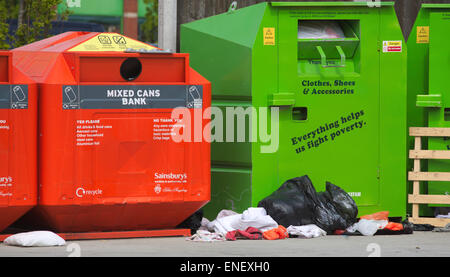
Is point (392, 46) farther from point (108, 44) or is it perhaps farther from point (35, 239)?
point (35, 239)

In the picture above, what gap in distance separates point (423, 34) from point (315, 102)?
1339mm

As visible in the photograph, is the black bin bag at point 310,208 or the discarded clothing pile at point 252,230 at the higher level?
the black bin bag at point 310,208

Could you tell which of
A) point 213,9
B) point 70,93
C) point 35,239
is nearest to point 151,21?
point 213,9

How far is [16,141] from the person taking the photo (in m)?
5.89

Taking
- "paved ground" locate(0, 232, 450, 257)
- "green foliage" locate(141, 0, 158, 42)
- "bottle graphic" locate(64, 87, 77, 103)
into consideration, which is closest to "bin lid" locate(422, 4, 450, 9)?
"paved ground" locate(0, 232, 450, 257)

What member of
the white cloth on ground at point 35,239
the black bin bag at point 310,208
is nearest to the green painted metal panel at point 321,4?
the black bin bag at point 310,208

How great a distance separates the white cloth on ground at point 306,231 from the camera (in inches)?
254

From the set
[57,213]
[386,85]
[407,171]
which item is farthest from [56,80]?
[407,171]

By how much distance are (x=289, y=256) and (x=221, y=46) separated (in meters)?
2.38

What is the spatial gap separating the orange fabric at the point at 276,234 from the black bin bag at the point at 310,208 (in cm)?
13

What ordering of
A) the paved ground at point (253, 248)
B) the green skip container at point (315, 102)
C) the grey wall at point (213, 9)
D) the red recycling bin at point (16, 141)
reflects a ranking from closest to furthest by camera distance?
1. the paved ground at point (253, 248)
2. the red recycling bin at point (16, 141)
3. the green skip container at point (315, 102)
4. the grey wall at point (213, 9)

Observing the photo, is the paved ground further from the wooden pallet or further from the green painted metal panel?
the green painted metal panel

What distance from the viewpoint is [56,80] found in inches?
234

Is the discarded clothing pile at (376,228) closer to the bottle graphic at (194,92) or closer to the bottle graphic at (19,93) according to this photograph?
the bottle graphic at (194,92)
